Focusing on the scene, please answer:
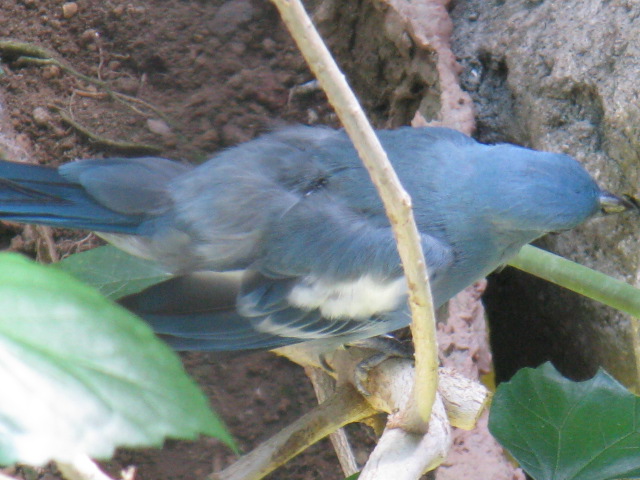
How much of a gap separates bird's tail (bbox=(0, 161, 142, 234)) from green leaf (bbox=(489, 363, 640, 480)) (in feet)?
3.14

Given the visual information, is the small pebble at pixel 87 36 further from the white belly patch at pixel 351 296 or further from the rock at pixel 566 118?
the white belly patch at pixel 351 296

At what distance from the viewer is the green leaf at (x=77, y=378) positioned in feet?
1.71

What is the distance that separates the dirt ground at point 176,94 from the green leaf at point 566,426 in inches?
32.9

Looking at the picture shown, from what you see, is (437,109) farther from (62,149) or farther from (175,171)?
(62,149)

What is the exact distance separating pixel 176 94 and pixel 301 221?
41.0 inches

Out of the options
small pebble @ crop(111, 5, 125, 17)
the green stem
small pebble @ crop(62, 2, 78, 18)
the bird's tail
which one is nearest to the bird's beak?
the green stem

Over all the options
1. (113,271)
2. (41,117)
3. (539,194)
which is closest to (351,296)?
(539,194)

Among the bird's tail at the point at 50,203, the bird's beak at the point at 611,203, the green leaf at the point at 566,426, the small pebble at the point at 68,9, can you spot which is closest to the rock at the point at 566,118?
the bird's beak at the point at 611,203

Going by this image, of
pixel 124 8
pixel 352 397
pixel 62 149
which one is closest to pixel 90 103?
pixel 62 149

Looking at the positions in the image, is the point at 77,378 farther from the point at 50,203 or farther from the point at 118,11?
the point at 118,11

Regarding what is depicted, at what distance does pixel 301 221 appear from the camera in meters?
1.63

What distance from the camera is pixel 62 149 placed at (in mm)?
2318

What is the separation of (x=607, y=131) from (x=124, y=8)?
158 cm

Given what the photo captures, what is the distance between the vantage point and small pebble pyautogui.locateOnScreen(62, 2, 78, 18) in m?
2.41
